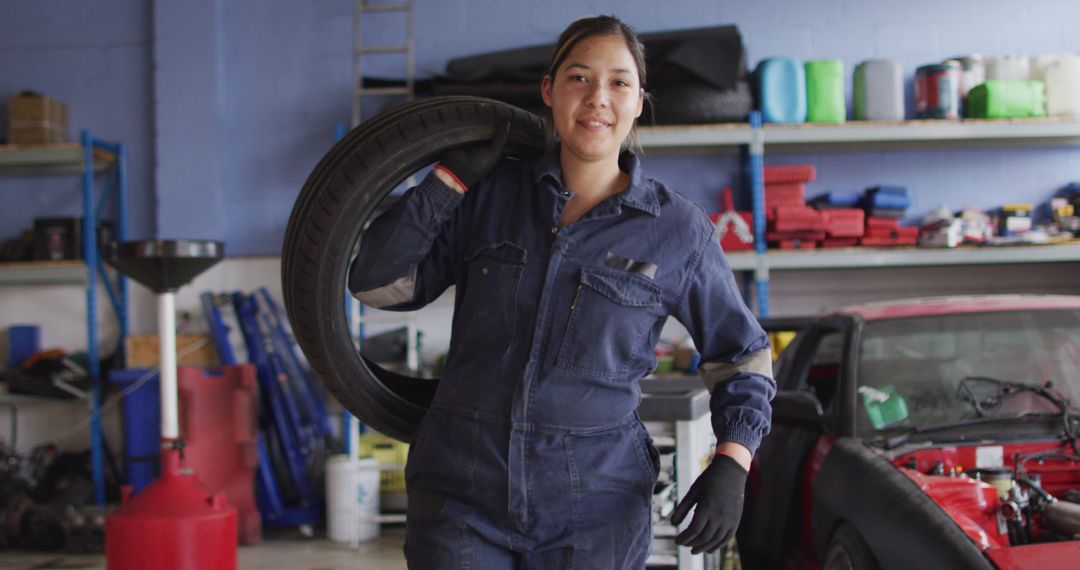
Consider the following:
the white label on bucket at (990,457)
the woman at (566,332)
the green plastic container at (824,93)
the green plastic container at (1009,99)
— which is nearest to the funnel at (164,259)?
the woman at (566,332)

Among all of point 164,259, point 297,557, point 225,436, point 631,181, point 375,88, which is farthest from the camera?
point 375,88

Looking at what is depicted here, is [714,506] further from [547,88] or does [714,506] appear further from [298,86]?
[298,86]

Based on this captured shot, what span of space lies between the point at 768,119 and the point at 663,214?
4.18m

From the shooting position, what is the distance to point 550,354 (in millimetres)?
1581

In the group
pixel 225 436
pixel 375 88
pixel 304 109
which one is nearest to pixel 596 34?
pixel 225 436

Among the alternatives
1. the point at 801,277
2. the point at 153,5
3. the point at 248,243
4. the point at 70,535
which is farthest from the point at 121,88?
the point at 801,277

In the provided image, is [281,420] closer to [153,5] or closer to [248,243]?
[248,243]

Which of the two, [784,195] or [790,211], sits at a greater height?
[784,195]

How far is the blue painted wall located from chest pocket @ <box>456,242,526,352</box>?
4654 millimetres

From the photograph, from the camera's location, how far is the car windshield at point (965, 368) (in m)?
2.90

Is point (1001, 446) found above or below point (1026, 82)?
below

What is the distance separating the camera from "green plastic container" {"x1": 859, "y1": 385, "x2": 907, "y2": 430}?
297 centimetres

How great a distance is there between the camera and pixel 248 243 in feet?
20.4

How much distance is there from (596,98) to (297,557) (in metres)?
4.11
